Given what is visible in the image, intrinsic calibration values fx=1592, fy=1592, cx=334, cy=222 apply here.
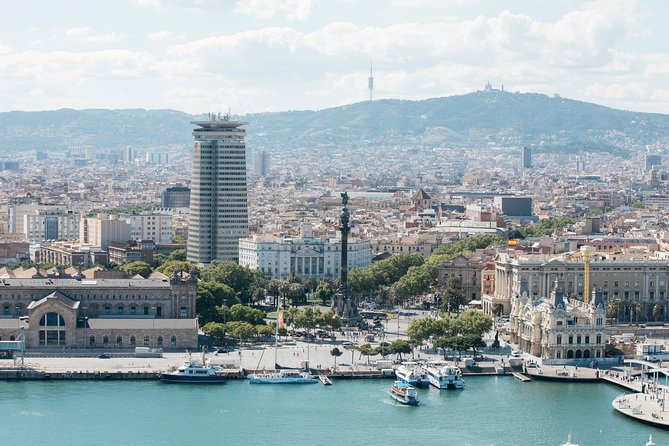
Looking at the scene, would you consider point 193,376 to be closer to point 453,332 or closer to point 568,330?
point 453,332

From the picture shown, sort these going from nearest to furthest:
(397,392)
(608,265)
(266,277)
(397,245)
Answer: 1. (397,392)
2. (608,265)
3. (266,277)
4. (397,245)

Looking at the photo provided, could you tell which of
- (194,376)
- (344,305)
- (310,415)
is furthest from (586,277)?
(310,415)

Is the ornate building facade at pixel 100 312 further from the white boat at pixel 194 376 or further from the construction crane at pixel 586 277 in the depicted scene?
the construction crane at pixel 586 277

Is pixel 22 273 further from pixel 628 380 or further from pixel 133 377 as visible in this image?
pixel 628 380

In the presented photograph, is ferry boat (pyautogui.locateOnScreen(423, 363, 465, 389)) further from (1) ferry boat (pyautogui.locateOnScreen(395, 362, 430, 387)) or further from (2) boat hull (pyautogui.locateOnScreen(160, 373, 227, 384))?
(2) boat hull (pyautogui.locateOnScreen(160, 373, 227, 384))

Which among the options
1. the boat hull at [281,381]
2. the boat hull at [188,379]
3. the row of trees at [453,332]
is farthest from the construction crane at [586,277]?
the boat hull at [188,379]

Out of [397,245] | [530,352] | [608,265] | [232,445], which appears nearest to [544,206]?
[397,245]

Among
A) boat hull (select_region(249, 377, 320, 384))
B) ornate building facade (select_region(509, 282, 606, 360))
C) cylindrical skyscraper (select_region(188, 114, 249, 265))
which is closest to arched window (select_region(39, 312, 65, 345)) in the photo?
boat hull (select_region(249, 377, 320, 384))
